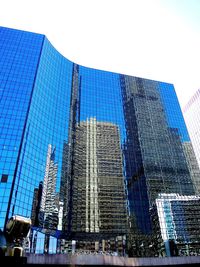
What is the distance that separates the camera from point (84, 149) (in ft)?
306

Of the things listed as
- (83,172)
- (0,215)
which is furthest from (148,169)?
(0,215)

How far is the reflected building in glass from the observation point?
6512 centimetres

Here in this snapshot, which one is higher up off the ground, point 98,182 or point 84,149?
point 84,149

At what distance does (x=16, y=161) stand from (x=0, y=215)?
532 inches

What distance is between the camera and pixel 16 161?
196 feet

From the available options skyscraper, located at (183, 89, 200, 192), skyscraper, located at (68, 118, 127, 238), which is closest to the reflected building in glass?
skyscraper, located at (68, 118, 127, 238)

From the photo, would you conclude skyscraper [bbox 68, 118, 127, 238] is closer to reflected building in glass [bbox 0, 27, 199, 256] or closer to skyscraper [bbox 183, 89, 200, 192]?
reflected building in glass [bbox 0, 27, 199, 256]

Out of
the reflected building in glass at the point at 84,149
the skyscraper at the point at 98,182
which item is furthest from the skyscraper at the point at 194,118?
the skyscraper at the point at 98,182

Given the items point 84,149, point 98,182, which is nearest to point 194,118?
point 84,149

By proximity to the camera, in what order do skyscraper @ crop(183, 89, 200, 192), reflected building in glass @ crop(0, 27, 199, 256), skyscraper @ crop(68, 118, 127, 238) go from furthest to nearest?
skyscraper @ crop(183, 89, 200, 192) → skyscraper @ crop(68, 118, 127, 238) → reflected building in glass @ crop(0, 27, 199, 256)

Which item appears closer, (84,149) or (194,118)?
(84,149)

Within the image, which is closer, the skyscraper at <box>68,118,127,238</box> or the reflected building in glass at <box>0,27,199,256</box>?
the reflected building in glass at <box>0,27,199,256</box>

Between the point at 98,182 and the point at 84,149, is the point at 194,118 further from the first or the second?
the point at 98,182

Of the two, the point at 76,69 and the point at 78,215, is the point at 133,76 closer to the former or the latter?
the point at 76,69
